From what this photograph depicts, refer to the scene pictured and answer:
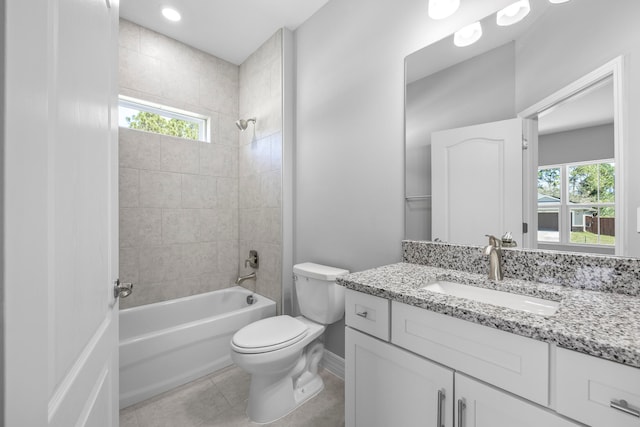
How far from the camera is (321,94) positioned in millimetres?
2070

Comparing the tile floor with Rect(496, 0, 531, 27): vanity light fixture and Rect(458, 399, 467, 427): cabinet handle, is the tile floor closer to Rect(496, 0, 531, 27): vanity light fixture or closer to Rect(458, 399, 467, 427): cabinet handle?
Rect(458, 399, 467, 427): cabinet handle

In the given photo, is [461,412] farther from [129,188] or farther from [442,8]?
[129,188]

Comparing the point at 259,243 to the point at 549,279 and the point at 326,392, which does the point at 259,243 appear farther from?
the point at 549,279

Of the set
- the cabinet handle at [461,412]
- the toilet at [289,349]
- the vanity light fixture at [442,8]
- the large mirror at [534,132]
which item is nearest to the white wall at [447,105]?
the large mirror at [534,132]

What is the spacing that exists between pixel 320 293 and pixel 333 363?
23.8 inches

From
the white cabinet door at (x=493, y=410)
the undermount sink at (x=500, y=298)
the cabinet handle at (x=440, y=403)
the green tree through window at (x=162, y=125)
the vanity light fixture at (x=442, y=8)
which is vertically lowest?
the cabinet handle at (x=440, y=403)

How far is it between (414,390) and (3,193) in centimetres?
115

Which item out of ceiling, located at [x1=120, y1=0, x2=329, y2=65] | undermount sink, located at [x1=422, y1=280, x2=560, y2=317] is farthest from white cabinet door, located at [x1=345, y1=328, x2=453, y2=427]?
ceiling, located at [x1=120, y1=0, x2=329, y2=65]

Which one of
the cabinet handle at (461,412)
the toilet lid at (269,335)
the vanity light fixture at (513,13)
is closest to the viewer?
the cabinet handle at (461,412)

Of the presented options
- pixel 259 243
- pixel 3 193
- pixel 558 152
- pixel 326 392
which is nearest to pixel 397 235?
pixel 558 152

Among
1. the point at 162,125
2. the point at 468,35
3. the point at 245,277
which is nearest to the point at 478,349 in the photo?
the point at 468,35

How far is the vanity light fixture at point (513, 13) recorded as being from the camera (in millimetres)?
1180

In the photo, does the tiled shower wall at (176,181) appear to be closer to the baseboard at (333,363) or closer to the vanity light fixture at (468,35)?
the baseboard at (333,363)

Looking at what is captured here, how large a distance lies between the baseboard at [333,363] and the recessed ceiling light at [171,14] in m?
2.82
